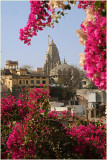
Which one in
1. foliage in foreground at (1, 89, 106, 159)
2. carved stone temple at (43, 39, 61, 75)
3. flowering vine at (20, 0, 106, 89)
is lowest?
foliage in foreground at (1, 89, 106, 159)

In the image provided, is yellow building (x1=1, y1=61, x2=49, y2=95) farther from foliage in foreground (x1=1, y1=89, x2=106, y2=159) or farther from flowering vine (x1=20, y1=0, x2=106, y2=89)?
flowering vine (x1=20, y1=0, x2=106, y2=89)

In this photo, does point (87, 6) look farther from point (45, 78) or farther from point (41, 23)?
point (45, 78)

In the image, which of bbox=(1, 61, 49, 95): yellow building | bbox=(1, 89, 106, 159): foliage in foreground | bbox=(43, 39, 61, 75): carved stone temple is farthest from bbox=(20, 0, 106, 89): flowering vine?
bbox=(43, 39, 61, 75): carved stone temple

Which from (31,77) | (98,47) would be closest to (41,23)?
(98,47)

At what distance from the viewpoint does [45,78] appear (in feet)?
145

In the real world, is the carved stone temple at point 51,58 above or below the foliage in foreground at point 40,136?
above

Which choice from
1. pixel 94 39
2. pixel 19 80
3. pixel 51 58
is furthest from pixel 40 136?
pixel 51 58

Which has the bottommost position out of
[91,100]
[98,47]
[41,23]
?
[91,100]

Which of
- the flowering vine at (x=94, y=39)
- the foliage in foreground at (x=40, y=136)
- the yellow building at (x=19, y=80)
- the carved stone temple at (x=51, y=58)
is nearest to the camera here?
the flowering vine at (x=94, y=39)

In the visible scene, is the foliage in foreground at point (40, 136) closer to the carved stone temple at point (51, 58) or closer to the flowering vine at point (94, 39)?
the flowering vine at point (94, 39)

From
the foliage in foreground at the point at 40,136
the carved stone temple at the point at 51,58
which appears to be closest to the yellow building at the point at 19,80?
the carved stone temple at the point at 51,58

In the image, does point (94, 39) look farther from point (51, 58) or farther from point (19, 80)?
point (51, 58)

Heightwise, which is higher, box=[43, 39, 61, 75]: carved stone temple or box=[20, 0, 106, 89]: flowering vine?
box=[43, 39, 61, 75]: carved stone temple

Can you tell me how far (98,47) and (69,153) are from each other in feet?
6.14
